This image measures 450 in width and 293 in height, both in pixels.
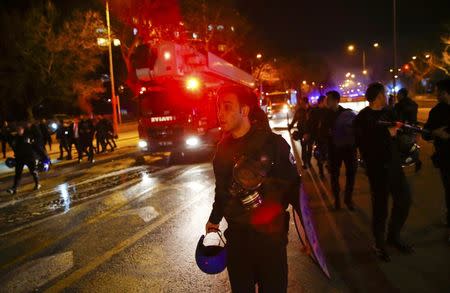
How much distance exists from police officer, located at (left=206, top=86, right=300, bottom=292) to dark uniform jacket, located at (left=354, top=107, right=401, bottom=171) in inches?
83.4

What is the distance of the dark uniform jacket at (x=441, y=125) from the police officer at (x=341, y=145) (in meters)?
1.35

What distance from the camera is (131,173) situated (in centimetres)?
1290

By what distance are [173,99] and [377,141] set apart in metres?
10.7

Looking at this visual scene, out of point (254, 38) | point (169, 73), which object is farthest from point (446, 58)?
point (169, 73)

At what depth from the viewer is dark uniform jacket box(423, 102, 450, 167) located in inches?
197

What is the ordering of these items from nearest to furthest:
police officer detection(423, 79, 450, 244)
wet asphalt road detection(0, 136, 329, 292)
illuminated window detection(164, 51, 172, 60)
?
wet asphalt road detection(0, 136, 329, 292) < police officer detection(423, 79, 450, 244) < illuminated window detection(164, 51, 172, 60)

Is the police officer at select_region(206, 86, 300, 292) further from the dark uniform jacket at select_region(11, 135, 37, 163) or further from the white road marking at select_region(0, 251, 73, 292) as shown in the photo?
the dark uniform jacket at select_region(11, 135, 37, 163)

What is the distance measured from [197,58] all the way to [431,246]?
11070 millimetres

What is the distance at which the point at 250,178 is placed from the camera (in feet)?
8.55

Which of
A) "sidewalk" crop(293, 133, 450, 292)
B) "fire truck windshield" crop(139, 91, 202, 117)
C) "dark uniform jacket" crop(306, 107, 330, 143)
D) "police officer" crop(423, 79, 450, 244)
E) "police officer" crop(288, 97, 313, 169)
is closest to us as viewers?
"sidewalk" crop(293, 133, 450, 292)

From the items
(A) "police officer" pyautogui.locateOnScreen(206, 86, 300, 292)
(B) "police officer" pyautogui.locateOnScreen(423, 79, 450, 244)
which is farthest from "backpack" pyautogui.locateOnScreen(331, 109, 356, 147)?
(A) "police officer" pyautogui.locateOnScreen(206, 86, 300, 292)

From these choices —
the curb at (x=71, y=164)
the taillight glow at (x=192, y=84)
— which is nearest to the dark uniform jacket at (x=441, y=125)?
the taillight glow at (x=192, y=84)

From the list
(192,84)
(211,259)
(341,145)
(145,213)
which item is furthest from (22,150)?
(211,259)

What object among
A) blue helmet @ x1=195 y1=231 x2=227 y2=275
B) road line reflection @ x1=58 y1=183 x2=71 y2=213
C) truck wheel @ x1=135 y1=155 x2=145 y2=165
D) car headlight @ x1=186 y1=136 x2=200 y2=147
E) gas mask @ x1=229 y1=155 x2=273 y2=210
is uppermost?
gas mask @ x1=229 y1=155 x2=273 y2=210
